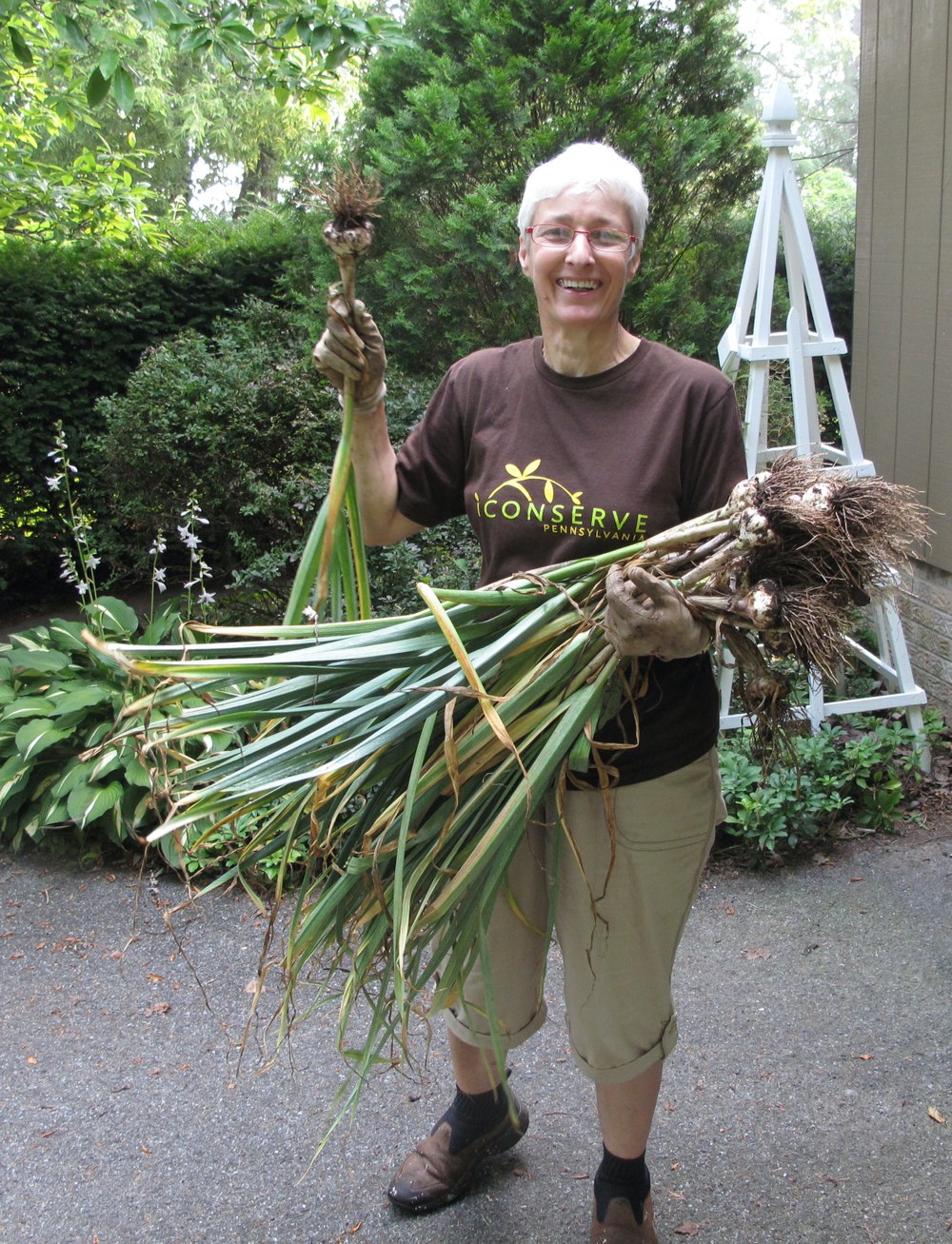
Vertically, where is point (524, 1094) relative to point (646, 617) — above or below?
below

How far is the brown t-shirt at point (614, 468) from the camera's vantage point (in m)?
1.80

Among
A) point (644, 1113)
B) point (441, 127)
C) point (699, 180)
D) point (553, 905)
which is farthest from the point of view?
point (699, 180)

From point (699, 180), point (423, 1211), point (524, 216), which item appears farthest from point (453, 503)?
point (699, 180)

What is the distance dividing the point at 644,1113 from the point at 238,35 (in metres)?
3.55

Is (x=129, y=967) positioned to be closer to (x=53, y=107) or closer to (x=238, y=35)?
(x=238, y=35)

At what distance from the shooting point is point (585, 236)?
1825 mm

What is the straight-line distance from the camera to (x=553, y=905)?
183cm

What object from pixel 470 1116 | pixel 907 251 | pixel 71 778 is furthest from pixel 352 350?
pixel 907 251

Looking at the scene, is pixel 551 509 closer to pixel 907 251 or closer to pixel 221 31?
pixel 221 31

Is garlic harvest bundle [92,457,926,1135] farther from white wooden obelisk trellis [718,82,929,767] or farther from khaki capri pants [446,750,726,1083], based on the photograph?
white wooden obelisk trellis [718,82,929,767]

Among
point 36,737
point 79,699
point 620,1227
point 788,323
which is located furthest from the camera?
point 79,699

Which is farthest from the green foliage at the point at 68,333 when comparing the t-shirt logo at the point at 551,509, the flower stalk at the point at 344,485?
the t-shirt logo at the point at 551,509

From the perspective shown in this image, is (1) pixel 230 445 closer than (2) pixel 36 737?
No

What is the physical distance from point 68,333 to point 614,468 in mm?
5323
